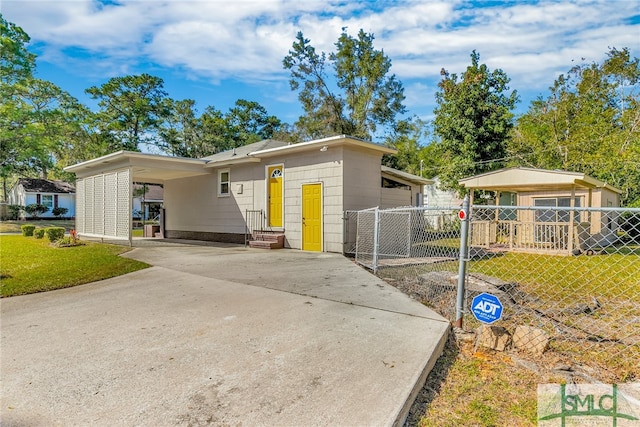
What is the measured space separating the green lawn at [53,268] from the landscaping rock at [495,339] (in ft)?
19.7

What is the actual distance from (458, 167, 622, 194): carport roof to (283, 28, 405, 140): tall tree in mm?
14530

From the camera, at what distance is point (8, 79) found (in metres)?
20.4

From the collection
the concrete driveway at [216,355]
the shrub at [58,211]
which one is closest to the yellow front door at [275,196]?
the concrete driveway at [216,355]

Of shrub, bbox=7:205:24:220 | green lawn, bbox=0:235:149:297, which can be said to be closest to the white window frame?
shrub, bbox=7:205:24:220

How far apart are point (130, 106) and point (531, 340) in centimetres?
2938

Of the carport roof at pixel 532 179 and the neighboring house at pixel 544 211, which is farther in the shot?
the neighboring house at pixel 544 211

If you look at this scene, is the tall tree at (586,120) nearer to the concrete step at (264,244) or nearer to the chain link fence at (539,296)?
the chain link fence at (539,296)

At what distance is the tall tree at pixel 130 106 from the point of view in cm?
2514

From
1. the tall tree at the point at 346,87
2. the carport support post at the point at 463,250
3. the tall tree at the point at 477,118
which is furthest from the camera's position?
the tall tree at the point at 346,87

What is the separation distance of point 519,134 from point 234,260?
21.4 m

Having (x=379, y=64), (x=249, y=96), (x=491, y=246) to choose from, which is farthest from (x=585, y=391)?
(x=249, y=96)

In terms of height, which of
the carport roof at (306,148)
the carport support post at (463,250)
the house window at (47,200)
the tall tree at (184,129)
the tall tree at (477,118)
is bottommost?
the carport support post at (463,250)

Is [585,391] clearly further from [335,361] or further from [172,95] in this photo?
[172,95]

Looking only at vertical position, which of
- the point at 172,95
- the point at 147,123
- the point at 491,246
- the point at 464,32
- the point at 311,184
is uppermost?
the point at 172,95
